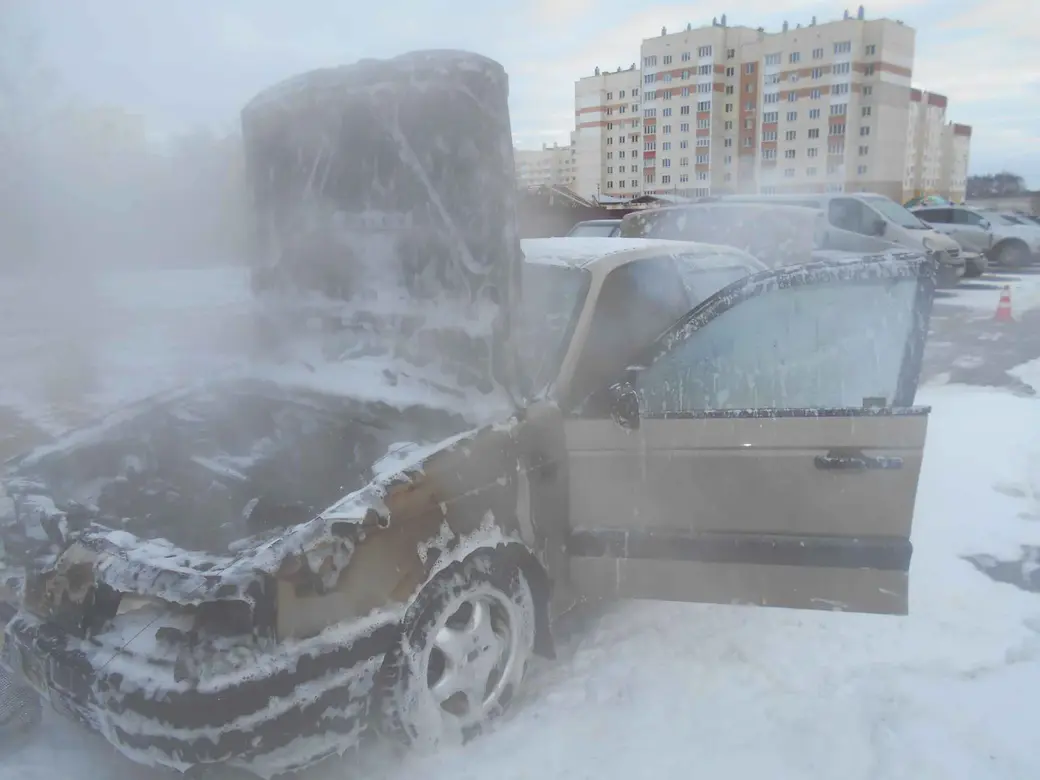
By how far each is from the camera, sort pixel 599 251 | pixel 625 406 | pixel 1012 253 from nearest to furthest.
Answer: pixel 625 406
pixel 599 251
pixel 1012 253

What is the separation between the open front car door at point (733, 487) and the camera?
2.68 m

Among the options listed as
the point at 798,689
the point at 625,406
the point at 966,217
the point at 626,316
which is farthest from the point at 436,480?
the point at 966,217

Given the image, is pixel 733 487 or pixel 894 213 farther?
pixel 894 213

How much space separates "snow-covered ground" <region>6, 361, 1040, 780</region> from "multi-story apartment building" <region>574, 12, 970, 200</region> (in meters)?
6.44

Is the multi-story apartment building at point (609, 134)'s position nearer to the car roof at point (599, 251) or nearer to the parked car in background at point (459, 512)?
the car roof at point (599, 251)

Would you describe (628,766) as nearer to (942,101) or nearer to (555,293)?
(555,293)

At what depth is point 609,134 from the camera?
11.8 metres

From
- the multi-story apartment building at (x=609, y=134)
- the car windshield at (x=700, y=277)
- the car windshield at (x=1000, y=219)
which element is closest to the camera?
the car windshield at (x=700, y=277)

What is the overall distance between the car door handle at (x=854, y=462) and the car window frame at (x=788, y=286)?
15cm

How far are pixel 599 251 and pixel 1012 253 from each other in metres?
20.0

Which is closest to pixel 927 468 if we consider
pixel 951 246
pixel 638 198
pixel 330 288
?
pixel 330 288

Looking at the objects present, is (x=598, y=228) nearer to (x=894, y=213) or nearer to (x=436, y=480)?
(x=894, y=213)

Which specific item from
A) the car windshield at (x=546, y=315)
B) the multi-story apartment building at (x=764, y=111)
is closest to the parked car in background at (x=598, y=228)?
the multi-story apartment building at (x=764, y=111)

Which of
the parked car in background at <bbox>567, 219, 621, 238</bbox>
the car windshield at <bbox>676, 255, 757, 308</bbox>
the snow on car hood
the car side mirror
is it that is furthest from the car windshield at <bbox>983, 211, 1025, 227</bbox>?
the snow on car hood
